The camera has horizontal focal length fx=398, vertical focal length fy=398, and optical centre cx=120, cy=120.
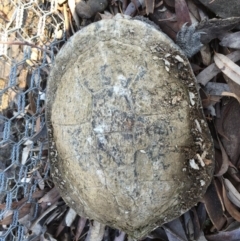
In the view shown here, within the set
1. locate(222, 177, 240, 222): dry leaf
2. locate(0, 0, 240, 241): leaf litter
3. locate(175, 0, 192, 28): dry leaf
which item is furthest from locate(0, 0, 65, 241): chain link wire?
locate(222, 177, 240, 222): dry leaf

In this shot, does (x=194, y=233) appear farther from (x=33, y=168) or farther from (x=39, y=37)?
(x=39, y=37)

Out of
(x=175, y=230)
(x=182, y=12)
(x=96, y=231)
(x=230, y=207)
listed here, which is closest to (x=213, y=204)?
(x=230, y=207)

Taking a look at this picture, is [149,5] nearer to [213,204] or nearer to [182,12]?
[182,12]

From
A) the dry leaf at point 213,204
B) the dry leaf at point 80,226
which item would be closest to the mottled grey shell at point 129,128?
the dry leaf at point 213,204

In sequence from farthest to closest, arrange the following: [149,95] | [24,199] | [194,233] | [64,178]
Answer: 1. [24,199]
2. [194,233]
3. [64,178]
4. [149,95]

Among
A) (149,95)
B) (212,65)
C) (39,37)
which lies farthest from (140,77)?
(39,37)

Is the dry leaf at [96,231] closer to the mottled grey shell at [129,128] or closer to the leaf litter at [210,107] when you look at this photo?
the leaf litter at [210,107]
